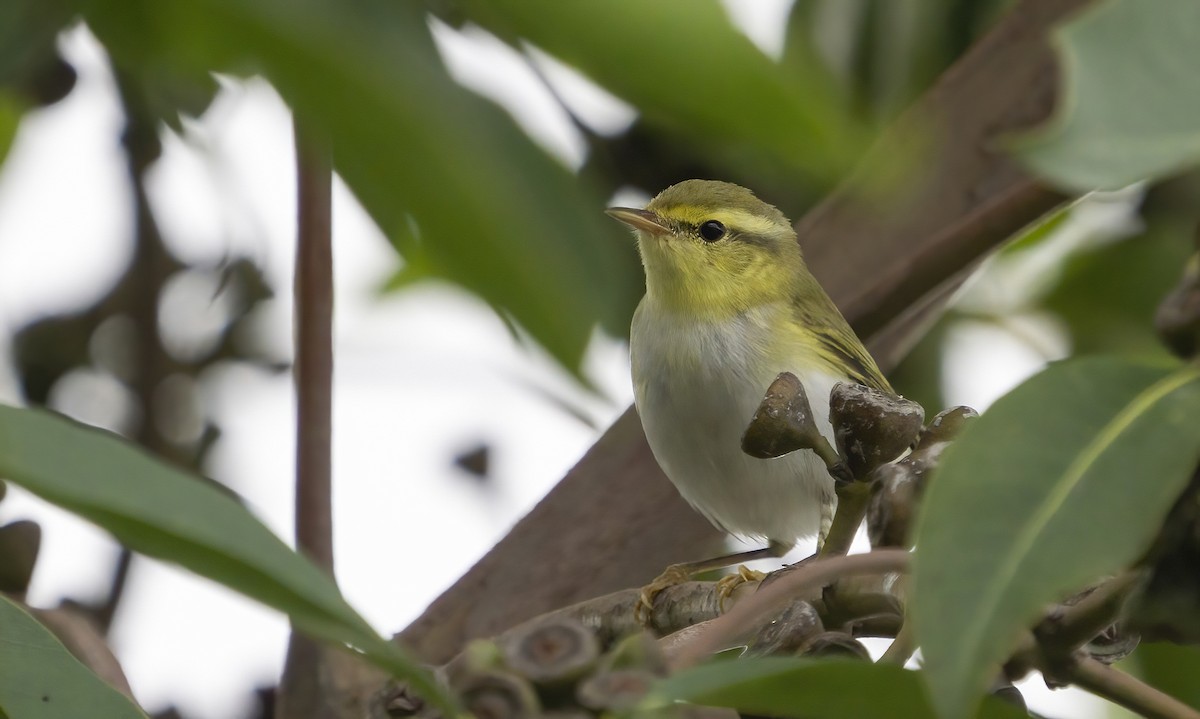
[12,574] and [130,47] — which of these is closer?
[130,47]

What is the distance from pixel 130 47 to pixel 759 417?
663 millimetres

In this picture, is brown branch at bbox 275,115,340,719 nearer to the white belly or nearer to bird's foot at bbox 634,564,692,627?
bird's foot at bbox 634,564,692,627

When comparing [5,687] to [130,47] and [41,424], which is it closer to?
[41,424]

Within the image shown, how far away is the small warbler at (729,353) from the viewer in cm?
280

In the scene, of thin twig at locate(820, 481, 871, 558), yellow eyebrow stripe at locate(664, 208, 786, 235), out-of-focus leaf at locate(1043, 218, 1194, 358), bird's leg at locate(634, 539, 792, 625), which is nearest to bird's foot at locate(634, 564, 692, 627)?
bird's leg at locate(634, 539, 792, 625)

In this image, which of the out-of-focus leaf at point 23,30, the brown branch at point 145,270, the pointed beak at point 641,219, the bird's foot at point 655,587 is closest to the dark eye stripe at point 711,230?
the pointed beak at point 641,219

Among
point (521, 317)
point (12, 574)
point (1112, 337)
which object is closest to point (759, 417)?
point (521, 317)

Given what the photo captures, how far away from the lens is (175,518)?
882 mm

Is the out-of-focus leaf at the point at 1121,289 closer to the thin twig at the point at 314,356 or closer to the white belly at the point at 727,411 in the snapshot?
the white belly at the point at 727,411

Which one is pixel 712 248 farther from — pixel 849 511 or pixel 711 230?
pixel 849 511

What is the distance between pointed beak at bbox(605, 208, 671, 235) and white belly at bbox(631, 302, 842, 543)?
6.8 inches

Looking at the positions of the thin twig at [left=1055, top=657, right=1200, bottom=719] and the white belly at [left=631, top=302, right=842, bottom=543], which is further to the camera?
the white belly at [left=631, top=302, right=842, bottom=543]

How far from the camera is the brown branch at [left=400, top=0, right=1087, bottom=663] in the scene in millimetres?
2031

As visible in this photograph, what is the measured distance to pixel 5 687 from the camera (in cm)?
116
